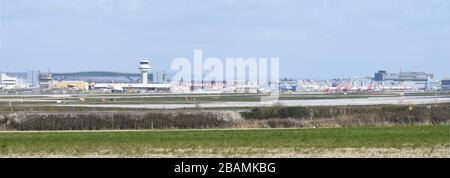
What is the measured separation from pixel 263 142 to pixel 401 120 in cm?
3013

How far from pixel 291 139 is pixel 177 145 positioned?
5704 mm

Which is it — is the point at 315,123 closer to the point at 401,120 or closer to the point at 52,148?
the point at 401,120

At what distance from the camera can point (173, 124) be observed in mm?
56688

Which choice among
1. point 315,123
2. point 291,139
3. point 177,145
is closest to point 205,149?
point 177,145
